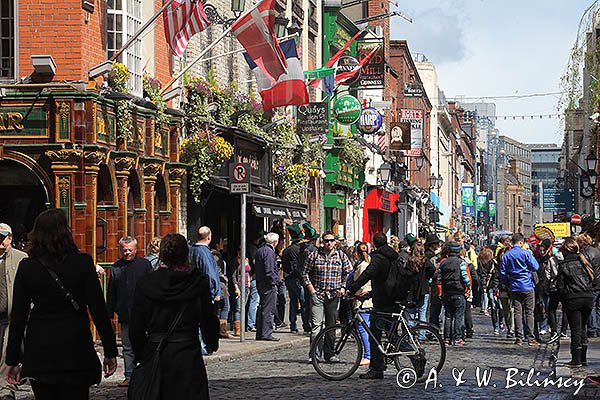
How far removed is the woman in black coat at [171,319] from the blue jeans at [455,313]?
12671 millimetres

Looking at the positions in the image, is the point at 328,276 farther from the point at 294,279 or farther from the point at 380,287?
the point at 294,279

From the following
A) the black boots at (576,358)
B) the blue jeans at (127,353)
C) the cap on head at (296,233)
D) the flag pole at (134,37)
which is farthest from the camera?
the cap on head at (296,233)

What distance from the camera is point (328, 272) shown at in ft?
59.7

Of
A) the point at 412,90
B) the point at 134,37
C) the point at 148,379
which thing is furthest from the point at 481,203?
the point at 148,379

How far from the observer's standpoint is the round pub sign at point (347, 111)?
39.6m

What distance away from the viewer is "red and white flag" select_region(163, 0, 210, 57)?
21516 mm

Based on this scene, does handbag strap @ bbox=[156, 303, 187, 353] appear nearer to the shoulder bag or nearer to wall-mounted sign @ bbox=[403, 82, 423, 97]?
the shoulder bag

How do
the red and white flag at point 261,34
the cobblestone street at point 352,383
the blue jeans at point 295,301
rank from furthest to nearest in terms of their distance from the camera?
the blue jeans at point 295,301 → the red and white flag at point 261,34 → the cobblestone street at point 352,383

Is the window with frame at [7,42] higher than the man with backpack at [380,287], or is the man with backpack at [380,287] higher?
the window with frame at [7,42]

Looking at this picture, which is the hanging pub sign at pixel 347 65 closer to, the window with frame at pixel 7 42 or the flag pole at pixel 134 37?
the flag pole at pixel 134 37

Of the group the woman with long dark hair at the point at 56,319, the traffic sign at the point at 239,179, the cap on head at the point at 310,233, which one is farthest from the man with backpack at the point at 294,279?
the woman with long dark hair at the point at 56,319

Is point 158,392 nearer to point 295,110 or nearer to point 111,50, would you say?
point 111,50

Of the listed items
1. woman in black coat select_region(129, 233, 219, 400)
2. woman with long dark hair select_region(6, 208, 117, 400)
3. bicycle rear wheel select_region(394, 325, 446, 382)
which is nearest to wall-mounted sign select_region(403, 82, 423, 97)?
bicycle rear wheel select_region(394, 325, 446, 382)

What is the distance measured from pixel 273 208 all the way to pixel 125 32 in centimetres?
889
